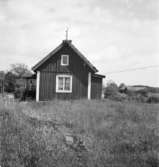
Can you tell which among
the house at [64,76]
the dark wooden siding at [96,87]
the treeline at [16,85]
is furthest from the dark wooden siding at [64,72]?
the treeline at [16,85]

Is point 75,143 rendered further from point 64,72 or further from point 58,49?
point 58,49

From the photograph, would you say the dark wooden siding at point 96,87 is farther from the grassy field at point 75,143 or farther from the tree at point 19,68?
the tree at point 19,68

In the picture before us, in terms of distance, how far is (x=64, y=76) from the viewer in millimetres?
15633

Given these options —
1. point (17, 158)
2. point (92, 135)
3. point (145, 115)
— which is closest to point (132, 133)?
point (92, 135)

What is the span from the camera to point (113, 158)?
4332 millimetres

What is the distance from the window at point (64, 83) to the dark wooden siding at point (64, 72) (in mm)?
224

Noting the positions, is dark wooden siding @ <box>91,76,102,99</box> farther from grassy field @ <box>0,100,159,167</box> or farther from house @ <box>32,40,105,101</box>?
grassy field @ <box>0,100,159,167</box>

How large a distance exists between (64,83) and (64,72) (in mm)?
835

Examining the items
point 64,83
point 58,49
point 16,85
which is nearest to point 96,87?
point 64,83

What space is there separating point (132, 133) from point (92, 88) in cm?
1015

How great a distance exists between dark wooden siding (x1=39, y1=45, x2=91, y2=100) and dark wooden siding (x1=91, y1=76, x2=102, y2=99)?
64 cm

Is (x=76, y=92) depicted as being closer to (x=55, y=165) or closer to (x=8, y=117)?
(x=8, y=117)

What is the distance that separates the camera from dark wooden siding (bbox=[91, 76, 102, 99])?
15.9 meters

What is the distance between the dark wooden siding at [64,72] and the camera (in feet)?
51.0
